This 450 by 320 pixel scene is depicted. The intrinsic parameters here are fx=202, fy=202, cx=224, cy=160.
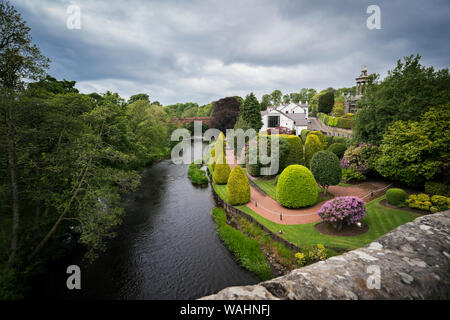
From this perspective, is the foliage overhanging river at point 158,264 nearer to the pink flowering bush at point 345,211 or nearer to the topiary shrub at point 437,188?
the pink flowering bush at point 345,211

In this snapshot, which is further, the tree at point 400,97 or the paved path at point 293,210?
the paved path at point 293,210

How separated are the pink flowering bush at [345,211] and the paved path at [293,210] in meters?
2.04

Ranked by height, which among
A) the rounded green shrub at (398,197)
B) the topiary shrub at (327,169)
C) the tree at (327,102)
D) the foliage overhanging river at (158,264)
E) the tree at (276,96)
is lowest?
the foliage overhanging river at (158,264)

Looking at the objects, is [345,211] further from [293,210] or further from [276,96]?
[276,96]

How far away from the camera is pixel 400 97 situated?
15672mm

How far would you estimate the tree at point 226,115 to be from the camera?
57.4m

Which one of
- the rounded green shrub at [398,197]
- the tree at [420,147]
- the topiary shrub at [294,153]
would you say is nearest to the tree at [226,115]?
the topiary shrub at [294,153]

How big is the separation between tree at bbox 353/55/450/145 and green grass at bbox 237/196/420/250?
22.2 feet

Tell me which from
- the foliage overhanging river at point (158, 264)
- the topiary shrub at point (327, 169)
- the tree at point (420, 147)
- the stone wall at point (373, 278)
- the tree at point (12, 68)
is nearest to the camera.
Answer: the stone wall at point (373, 278)

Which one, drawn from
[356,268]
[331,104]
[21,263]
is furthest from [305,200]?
[331,104]

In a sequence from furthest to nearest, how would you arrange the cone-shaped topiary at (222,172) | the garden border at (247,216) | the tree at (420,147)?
1. the cone-shaped topiary at (222,172)
2. the tree at (420,147)
3. the garden border at (247,216)

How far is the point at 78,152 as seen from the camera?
36.2 ft

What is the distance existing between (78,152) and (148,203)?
1197cm

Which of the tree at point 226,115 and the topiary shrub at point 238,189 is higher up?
the tree at point 226,115
